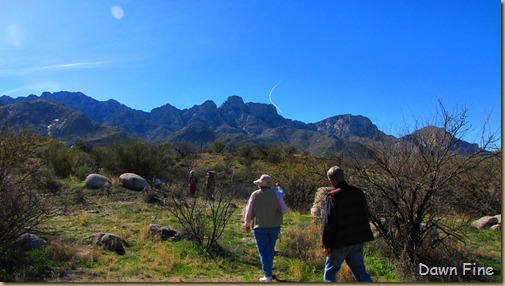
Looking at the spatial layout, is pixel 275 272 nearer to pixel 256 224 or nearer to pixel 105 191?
pixel 256 224

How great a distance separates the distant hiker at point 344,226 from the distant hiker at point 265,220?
1.32m

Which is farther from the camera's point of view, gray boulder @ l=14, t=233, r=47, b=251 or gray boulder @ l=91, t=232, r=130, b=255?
gray boulder @ l=91, t=232, r=130, b=255

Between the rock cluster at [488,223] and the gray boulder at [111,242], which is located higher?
the rock cluster at [488,223]

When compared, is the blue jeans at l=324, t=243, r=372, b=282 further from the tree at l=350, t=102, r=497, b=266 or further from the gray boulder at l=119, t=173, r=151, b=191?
the gray boulder at l=119, t=173, r=151, b=191

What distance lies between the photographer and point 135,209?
47.5ft

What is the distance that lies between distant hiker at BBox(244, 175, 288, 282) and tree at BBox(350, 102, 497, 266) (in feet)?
7.15

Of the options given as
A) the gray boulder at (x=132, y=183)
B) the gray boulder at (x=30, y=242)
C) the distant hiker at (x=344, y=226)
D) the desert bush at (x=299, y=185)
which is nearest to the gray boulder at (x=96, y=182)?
the gray boulder at (x=132, y=183)

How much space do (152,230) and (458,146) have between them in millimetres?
7071

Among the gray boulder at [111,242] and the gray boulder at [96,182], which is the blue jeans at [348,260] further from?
the gray boulder at [96,182]

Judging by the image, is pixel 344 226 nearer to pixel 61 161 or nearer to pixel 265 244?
pixel 265 244

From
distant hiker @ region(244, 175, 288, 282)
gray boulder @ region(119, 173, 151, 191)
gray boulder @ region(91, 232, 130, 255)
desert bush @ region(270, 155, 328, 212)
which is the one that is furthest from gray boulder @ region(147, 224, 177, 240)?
gray boulder @ region(119, 173, 151, 191)

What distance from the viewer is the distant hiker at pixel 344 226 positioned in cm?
514

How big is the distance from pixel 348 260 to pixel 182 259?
3.64 m

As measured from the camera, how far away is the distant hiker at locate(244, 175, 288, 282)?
6.35 meters
